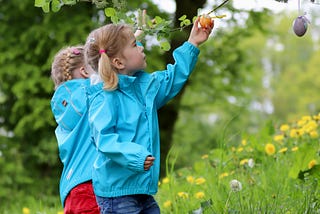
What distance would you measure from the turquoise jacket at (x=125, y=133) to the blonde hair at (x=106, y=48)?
0.22 feet

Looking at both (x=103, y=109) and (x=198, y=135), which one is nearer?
(x=103, y=109)

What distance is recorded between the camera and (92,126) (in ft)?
7.85

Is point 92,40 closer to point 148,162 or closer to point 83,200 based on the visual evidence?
point 148,162

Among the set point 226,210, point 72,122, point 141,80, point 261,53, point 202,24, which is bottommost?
point 261,53

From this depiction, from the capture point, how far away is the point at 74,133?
2.78m

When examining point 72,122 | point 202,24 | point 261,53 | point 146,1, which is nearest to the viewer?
point 202,24

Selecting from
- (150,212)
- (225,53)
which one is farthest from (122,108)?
(225,53)

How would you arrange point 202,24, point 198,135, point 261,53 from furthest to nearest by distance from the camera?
point 261,53
point 198,135
point 202,24

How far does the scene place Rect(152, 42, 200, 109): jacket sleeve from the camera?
2564 mm

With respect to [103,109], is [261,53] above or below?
below

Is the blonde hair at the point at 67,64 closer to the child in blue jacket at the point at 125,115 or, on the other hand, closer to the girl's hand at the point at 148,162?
the child in blue jacket at the point at 125,115

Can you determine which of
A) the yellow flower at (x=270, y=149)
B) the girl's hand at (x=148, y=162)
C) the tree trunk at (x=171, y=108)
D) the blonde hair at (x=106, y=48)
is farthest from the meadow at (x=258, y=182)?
the tree trunk at (x=171, y=108)

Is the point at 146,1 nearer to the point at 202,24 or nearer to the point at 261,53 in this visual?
the point at 202,24

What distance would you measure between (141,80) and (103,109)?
24 cm
